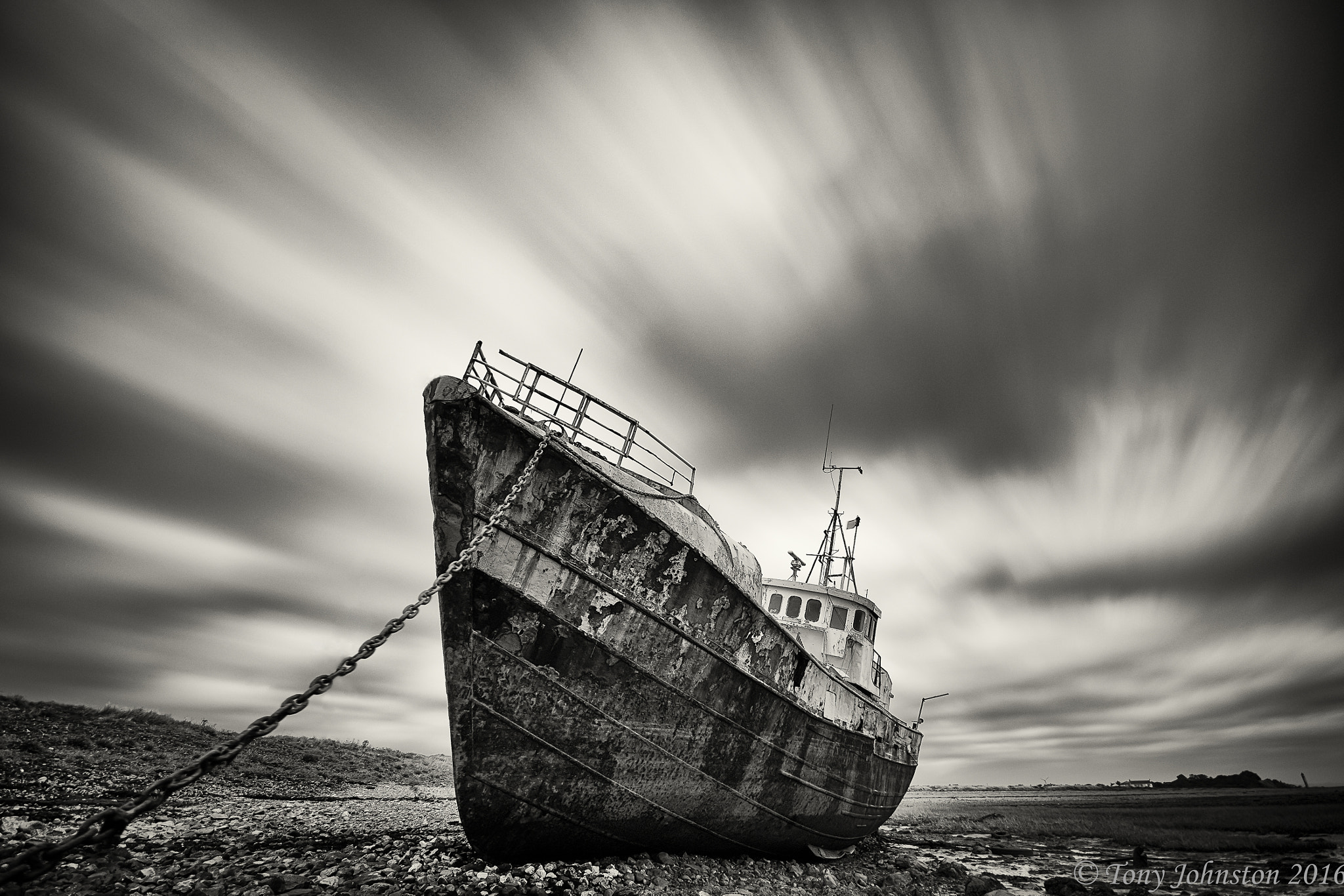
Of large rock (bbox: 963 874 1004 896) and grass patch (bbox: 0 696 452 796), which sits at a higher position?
large rock (bbox: 963 874 1004 896)

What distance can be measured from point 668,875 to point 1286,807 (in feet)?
202

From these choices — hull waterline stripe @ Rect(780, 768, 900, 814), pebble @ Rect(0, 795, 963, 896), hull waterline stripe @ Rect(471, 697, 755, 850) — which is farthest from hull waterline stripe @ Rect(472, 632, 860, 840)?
pebble @ Rect(0, 795, 963, 896)

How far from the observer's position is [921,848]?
17.2m

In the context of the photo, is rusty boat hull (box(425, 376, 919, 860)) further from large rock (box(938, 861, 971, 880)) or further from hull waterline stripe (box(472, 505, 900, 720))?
large rock (box(938, 861, 971, 880))

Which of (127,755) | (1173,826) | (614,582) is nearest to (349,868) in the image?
(614,582)

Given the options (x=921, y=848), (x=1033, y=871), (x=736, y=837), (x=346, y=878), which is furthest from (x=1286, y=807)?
(x=346, y=878)

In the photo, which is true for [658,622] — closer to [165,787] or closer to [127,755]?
[165,787]

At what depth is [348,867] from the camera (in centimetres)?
620

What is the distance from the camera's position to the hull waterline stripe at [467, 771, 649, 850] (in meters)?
6.31

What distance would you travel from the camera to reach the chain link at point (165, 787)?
8.09 ft

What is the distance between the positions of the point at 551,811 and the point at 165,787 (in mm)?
4584

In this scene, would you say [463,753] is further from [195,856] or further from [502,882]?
[195,856]

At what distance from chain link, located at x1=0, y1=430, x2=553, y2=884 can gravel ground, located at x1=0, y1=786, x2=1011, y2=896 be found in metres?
1.05

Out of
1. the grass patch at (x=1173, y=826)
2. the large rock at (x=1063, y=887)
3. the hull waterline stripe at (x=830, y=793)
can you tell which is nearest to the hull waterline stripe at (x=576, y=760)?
the hull waterline stripe at (x=830, y=793)
